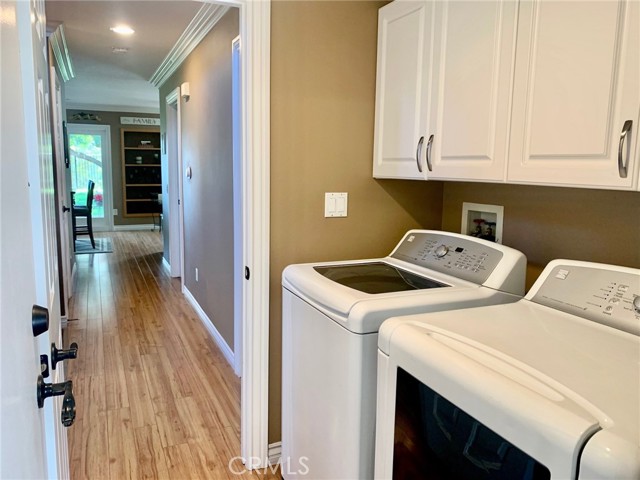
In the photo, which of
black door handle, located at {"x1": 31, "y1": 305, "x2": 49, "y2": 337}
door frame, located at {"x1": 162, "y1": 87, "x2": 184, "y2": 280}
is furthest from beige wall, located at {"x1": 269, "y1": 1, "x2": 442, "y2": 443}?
door frame, located at {"x1": 162, "y1": 87, "x2": 184, "y2": 280}

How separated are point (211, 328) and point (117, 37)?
265cm

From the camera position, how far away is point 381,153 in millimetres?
2049

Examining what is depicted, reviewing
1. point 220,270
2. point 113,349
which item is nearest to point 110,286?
point 113,349

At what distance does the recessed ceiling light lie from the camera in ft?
12.1

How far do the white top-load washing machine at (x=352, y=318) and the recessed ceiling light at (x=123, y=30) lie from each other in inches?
117

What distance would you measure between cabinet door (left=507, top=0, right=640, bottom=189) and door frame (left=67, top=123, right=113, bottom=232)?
31.1 feet

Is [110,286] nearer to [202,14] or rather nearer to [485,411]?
[202,14]

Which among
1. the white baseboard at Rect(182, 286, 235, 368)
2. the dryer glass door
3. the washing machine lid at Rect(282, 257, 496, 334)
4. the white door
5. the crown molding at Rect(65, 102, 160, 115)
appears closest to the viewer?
the white door

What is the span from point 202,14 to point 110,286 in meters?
3.27

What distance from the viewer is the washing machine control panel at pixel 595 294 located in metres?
1.16

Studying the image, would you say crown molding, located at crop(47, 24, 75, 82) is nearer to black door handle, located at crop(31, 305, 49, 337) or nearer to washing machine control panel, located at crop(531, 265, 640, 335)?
black door handle, located at crop(31, 305, 49, 337)

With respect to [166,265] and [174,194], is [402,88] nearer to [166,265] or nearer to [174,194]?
[174,194]

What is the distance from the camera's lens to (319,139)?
201cm

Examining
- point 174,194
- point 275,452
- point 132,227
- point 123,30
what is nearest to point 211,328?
point 275,452
